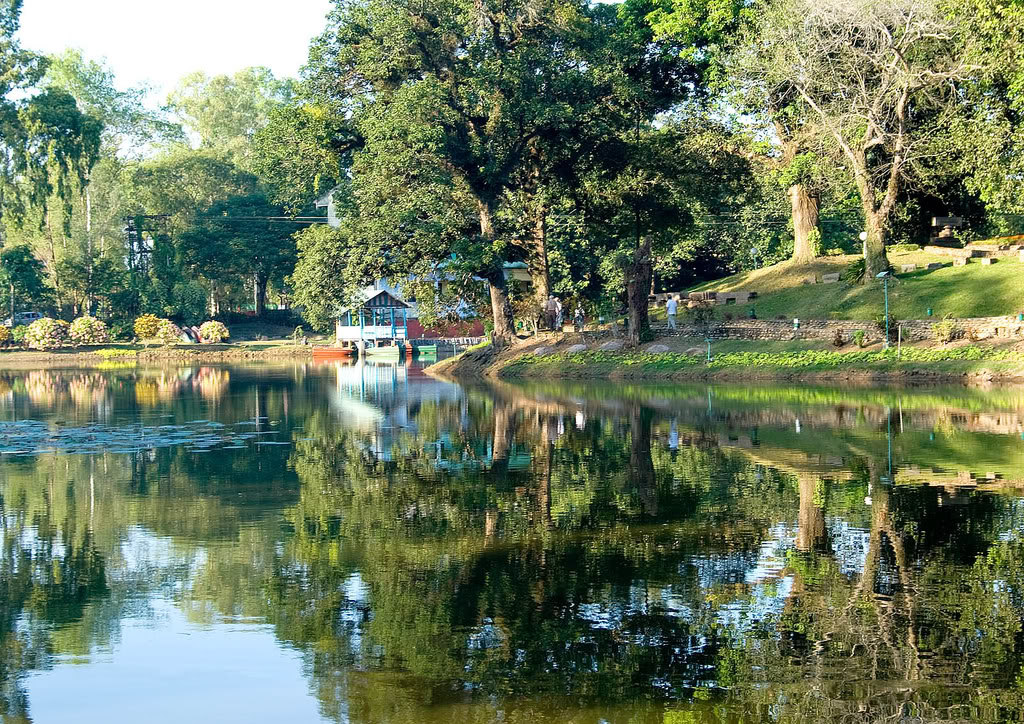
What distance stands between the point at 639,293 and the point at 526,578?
3506 cm

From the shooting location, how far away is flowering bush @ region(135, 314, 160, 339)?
277ft

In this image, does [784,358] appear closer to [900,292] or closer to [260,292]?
[900,292]

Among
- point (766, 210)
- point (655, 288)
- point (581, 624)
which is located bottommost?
point (581, 624)

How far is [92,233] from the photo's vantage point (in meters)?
98.5

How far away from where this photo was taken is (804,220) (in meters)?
55.2

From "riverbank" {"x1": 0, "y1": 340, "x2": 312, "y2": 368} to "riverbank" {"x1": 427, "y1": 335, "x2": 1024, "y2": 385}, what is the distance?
29178 mm

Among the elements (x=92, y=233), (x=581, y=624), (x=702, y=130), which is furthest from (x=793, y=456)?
(x=92, y=233)

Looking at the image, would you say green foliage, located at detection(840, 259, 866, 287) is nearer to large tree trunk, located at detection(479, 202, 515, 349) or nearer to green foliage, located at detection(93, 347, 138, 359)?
large tree trunk, located at detection(479, 202, 515, 349)

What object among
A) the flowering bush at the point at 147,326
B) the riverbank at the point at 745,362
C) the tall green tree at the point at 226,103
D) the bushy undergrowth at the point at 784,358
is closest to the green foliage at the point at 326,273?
the riverbank at the point at 745,362

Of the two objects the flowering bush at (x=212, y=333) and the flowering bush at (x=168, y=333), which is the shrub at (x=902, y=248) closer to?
the flowering bush at (x=212, y=333)

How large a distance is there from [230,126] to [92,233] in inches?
1257

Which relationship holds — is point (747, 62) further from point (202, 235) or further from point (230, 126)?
point (230, 126)

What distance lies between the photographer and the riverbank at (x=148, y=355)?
77875 millimetres

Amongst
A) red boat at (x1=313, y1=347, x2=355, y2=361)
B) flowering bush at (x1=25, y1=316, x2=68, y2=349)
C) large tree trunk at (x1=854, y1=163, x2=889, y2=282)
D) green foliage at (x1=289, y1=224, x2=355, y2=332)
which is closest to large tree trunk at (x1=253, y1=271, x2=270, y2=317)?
flowering bush at (x1=25, y1=316, x2=68, y2=349)
